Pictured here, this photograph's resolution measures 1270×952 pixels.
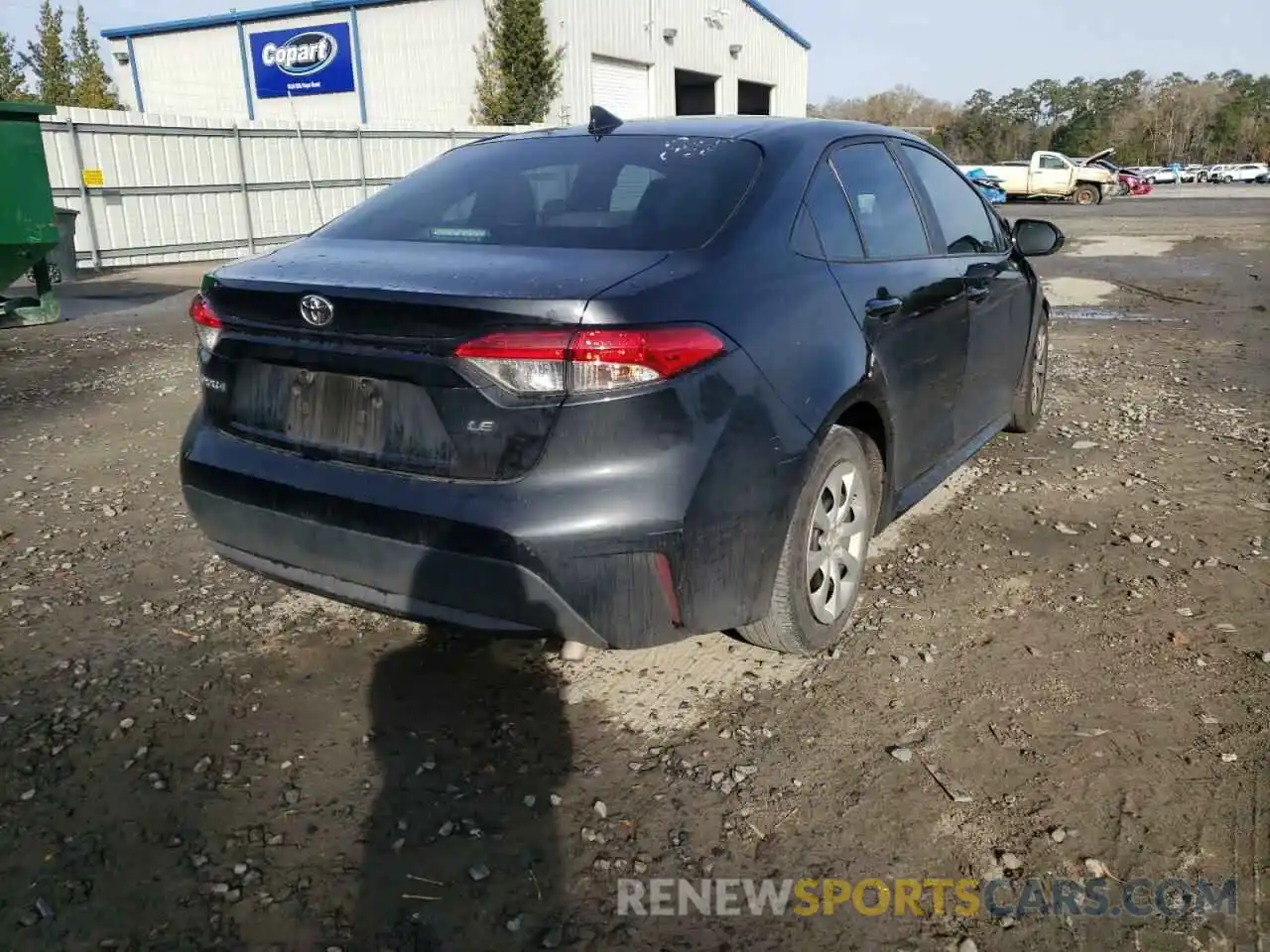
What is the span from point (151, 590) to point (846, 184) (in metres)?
2.90

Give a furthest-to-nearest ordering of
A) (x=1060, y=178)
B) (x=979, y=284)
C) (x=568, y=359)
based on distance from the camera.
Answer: (x=1060, y=178) < (x=979, y=284) < (x=568, y=359)

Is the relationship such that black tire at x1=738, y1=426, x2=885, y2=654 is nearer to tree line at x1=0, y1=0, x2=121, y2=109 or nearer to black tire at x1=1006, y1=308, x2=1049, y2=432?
black tire at x1=1006, y1=308, x2=1049, y2=432

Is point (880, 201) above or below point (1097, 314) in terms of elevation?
above

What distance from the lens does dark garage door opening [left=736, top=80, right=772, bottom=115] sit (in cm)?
3659

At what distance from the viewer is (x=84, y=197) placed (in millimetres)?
15234

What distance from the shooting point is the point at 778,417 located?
8.87 feet

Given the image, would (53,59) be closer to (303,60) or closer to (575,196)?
(303,60)

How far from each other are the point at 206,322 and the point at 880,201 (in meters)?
2.29

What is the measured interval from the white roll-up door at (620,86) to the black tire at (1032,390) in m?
24.4

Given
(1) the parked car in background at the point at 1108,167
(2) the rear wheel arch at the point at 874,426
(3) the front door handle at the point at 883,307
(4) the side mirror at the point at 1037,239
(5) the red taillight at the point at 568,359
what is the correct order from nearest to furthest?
(5) the red taillight at the point at 568,359
(2) the rear wheel arch at the point at 874,426
(3) the front door handle at the point at 883,307
(4) the side mirror at the point at 1037,239
(1) the parked car in background at the point at 1108,167

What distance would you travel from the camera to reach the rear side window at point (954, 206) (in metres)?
4.11

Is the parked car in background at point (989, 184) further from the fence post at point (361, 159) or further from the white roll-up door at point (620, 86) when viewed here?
the fence post at point (361, 159)

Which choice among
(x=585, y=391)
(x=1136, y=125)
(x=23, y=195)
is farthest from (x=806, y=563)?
(x=1136, y=125)

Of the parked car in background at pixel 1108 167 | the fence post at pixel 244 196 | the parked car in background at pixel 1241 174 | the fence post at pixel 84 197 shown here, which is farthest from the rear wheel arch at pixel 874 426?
the parked car in background at pixel 1241 174
